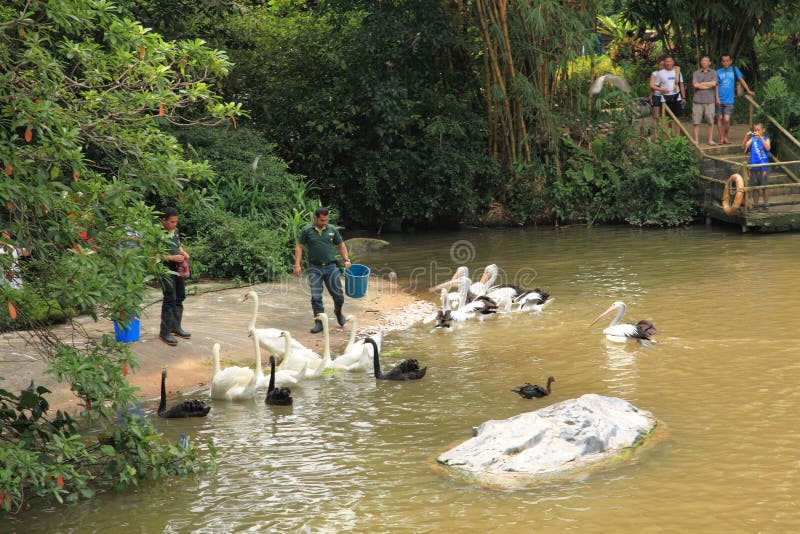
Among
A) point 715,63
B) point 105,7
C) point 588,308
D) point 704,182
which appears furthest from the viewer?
point 715,63

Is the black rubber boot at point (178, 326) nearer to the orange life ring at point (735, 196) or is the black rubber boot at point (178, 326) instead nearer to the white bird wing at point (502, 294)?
the white bird wing at point (502, 294)

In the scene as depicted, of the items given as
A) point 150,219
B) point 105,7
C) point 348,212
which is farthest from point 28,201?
point 348,212

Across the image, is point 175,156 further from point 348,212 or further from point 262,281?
point 348,212

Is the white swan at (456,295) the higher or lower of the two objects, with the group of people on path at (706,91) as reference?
lower

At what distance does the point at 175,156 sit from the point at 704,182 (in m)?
16.7

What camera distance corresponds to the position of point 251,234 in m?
16.3

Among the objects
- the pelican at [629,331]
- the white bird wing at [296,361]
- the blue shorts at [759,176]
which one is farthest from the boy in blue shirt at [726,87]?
the white bird wing at [296,361]

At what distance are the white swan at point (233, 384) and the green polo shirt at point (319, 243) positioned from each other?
3086 mm

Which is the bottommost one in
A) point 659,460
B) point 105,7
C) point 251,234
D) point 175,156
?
point 659,460

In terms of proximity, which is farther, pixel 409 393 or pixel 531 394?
pixel 409 393

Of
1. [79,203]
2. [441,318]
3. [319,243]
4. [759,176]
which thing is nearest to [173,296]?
[319,243]

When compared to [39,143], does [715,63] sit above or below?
above

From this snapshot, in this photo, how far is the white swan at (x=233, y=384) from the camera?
10008 mm

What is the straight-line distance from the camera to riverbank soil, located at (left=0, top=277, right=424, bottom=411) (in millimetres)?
10180
